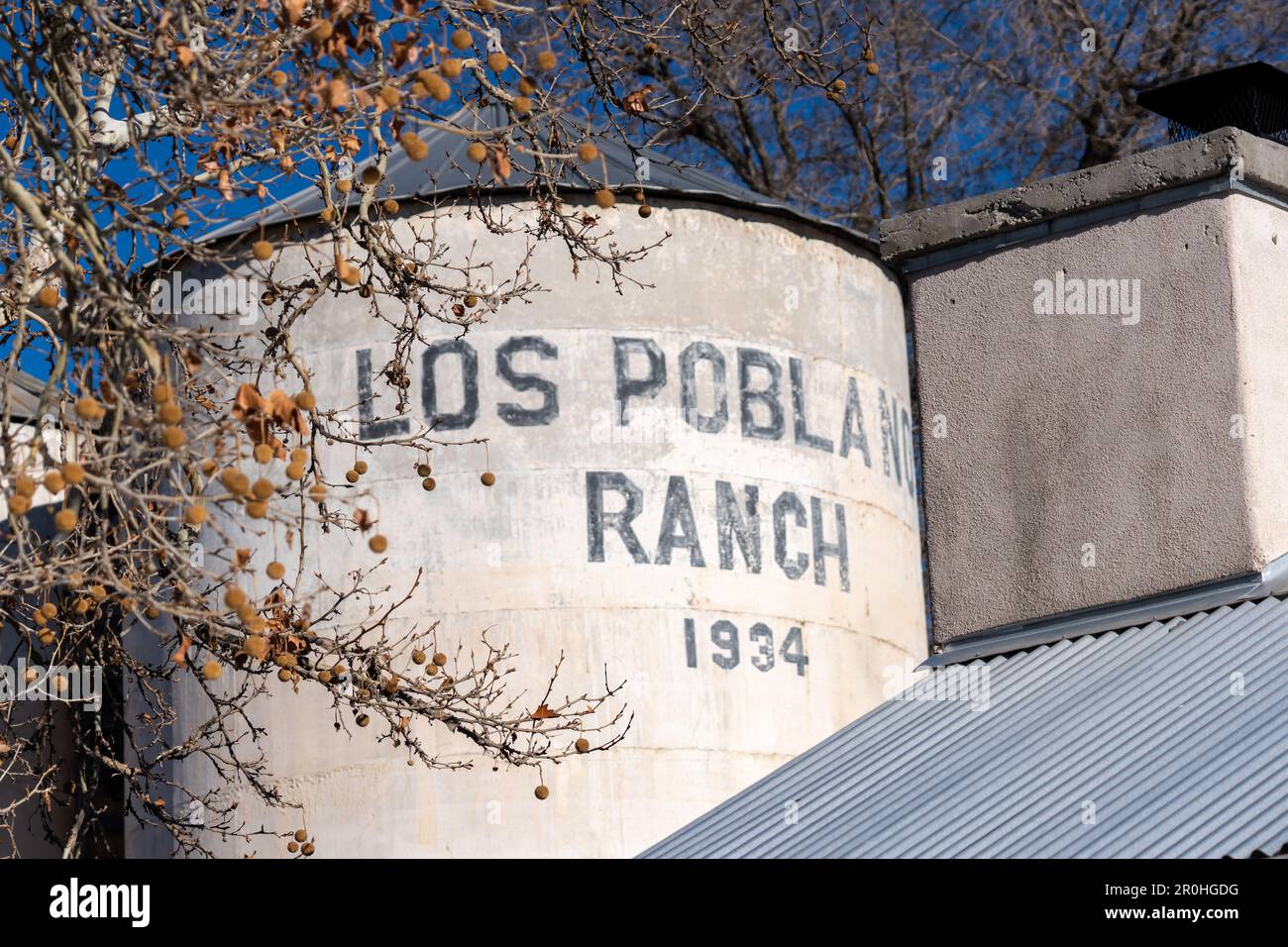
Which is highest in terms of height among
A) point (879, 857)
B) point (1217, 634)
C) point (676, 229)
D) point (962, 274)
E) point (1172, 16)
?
point (1172, 16)

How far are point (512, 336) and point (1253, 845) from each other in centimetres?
968

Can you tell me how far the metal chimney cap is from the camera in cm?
1470

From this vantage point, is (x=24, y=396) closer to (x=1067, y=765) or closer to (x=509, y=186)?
(x=509, y=186)

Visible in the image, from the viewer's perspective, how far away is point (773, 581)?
58.2 feet

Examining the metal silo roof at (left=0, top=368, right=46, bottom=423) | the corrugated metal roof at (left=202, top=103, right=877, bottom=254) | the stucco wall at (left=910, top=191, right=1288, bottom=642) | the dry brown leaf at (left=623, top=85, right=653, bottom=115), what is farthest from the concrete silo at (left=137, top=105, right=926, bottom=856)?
A: the metal silo roof at (left=0, top=368, right=46, bottom=423)

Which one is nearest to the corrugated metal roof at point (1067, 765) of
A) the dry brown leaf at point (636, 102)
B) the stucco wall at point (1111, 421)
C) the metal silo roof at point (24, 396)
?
the stucco wall at point (1111, 421)

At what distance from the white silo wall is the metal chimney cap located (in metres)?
4.46

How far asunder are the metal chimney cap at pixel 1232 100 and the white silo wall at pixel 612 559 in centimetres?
446

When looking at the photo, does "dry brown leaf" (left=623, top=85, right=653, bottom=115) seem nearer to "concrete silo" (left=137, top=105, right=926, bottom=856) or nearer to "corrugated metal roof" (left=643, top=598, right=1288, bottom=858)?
"corrugated metal roof" (left=643, top=598, right=1288, bottom=858)

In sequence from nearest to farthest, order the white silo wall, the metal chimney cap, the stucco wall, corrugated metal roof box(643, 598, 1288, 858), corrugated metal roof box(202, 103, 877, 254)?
1. corrugated metal roof box(643, 598, 1288, 858)
2. the stucco wall
3. the metal chimney cap
4. the white silo wall
5. corrugated metal roof box(202, 103, 877, 254)

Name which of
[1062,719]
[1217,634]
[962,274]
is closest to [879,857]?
[1062,719]

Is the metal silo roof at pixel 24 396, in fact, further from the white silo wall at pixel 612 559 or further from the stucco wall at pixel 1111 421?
the stucco wall at pixel 1111 421

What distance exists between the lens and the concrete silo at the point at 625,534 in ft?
56.2

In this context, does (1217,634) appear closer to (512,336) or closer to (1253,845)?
(1253,845)
